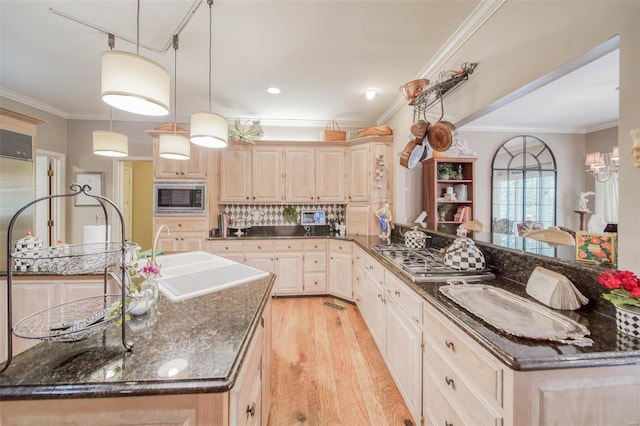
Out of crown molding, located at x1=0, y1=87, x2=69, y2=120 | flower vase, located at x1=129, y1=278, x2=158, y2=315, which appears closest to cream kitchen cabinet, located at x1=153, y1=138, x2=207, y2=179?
crown molding, located at x1=0, y1=87, x2=69, y2=120

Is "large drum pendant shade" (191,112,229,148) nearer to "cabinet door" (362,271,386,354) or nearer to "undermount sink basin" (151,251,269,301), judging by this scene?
"undermount sink basin" (151,251,269,301)

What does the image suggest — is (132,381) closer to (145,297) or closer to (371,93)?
(145,297)

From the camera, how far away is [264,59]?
2.43m

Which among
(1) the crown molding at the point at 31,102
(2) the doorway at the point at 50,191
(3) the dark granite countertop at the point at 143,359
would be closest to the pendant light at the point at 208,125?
(3) the dark granite countertop at the point at 143,359

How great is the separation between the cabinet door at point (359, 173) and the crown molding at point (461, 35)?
120 centimetres

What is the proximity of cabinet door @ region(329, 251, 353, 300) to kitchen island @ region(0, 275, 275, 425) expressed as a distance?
2635 millimetres

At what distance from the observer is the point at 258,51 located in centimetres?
230

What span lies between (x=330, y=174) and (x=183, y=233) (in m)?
2.25

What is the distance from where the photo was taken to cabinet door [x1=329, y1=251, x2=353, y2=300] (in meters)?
3.46

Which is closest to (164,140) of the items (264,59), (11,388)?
(264,59)

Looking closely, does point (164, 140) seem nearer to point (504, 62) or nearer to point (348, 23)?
point (348, 23)

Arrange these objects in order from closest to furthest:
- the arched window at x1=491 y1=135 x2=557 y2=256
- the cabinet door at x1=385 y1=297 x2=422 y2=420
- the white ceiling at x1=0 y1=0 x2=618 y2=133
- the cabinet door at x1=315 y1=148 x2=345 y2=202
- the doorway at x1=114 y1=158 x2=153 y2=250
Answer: the cabinet door at x1=385 y1=297 x2=422 y2=420, the white ceiling at x1=0 y1=0 x2=618 y2=133, the cabinet door at x1=315 y1=148 x2=345 y2=202, the arched window at x1=491 y1=135 x2=557 y2=256, the doorway at x1=114 y1=158 x2=153 y2=250

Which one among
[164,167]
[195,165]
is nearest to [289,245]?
[195,165]

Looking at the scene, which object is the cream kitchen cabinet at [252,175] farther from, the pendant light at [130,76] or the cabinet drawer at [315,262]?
the pendant light at [130,76]
